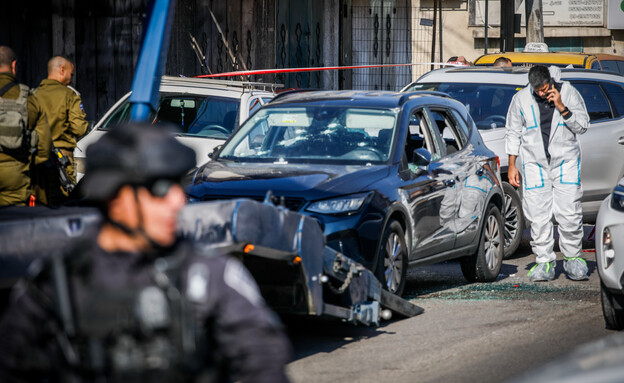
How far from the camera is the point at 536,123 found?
983cm

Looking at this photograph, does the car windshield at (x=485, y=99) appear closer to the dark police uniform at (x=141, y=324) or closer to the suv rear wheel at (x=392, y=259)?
the suv rear wheel at (x=392, y=259)

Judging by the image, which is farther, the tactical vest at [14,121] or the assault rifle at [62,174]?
the assault rifle at [62,174]

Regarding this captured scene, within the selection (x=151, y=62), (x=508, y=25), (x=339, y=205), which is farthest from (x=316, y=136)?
(x=508, y=25)

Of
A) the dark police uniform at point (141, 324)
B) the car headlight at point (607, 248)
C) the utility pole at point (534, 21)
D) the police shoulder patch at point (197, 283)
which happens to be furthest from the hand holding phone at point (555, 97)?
the utility pole at point (534, 21)

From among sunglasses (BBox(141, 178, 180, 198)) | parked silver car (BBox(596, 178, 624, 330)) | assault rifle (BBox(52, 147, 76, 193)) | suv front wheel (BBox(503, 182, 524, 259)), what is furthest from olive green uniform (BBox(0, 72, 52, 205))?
sunglasses (BBox(141, 178, 180, 198))

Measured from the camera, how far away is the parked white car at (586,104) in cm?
1157

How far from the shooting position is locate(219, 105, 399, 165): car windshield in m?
8.56

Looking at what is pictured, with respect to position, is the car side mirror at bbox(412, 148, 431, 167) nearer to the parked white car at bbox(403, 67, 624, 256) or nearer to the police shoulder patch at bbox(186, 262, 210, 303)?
the parked white car at bbox(403, 67, 624, 256)

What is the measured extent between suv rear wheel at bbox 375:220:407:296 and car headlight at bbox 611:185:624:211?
163 cm

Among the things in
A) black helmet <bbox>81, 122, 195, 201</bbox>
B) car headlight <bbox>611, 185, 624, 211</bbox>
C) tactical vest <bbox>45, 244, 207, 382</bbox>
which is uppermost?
black helmet <bbox>81, 122, 195, 201</bbox>

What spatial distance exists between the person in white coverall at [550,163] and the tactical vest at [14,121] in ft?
14.7

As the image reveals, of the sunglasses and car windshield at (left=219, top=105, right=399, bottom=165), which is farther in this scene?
car windshield at (left=219, top=105, right=399, bottom=165)

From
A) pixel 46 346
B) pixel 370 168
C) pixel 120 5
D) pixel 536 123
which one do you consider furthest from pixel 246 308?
pixel 120 5

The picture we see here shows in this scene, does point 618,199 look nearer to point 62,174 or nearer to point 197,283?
point 62,174
